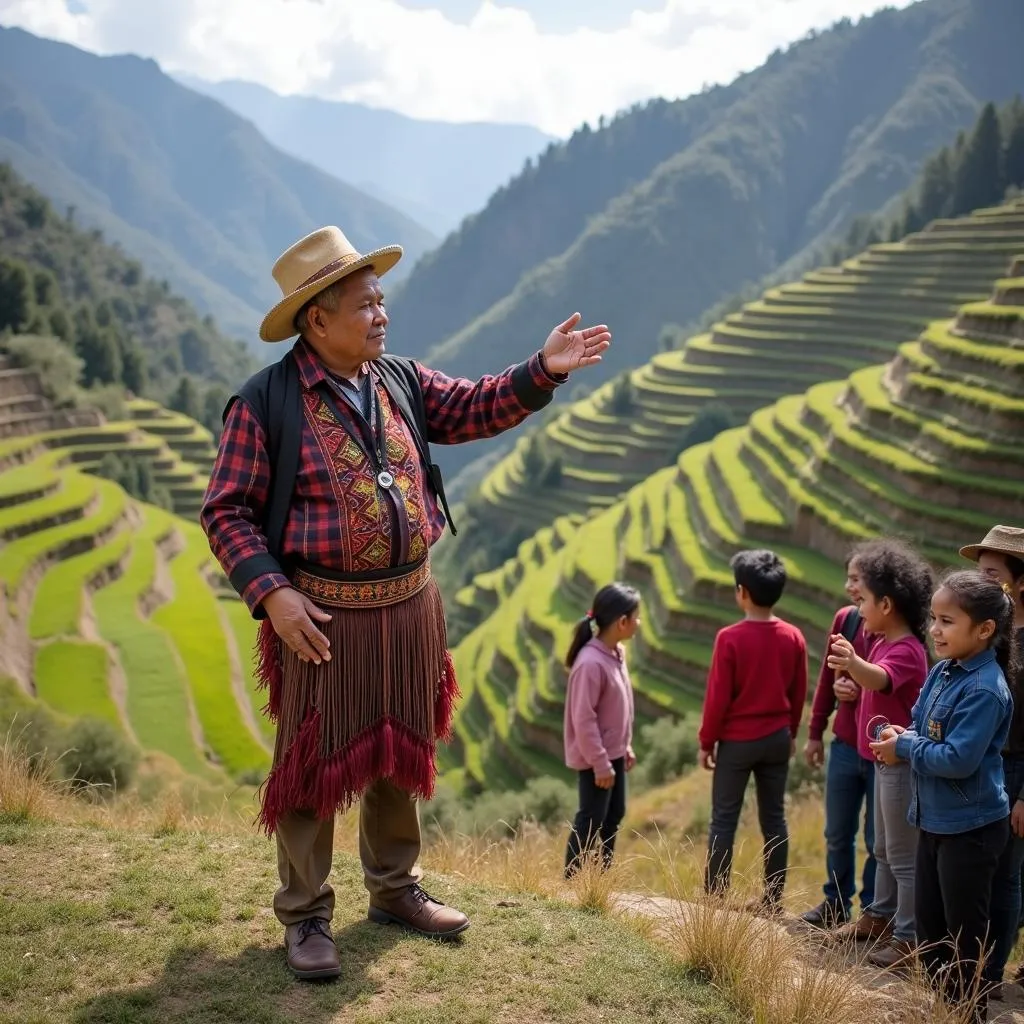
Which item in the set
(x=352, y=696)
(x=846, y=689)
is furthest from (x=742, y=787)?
(x=352, y=696)

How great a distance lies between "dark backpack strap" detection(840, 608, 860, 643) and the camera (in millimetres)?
5074

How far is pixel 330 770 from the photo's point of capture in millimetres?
3496

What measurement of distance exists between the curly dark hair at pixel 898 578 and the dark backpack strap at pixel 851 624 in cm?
57

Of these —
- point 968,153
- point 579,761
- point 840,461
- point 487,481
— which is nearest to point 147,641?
point 840,461

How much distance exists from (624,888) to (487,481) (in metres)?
51.8

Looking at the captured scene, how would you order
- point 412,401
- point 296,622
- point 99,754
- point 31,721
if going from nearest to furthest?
point 296,622 < point 412,401 < point 31,721 < point 99,754

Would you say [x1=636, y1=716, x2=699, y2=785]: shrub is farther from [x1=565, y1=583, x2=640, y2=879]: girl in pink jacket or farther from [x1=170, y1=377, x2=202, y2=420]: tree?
[x1=170, y1=377, x2=202, y2=420]: tree

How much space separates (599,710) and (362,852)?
1.92m

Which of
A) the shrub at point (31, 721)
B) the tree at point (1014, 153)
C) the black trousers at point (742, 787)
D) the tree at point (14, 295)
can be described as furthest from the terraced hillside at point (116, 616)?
the tree at point (1014, 153)

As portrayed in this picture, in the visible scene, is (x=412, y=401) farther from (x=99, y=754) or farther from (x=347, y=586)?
(x=99, y=754)

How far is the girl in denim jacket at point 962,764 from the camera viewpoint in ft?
11.5

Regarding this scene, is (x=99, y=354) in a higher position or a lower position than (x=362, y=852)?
higher

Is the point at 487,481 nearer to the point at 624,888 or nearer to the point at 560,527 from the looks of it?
the point at 560,527

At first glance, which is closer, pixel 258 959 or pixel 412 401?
pixel 258 959
